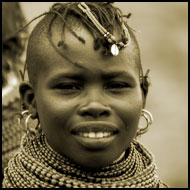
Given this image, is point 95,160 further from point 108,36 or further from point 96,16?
point 96,16

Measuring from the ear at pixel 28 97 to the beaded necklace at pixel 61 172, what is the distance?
157 millimetres

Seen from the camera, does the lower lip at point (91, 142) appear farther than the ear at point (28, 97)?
No

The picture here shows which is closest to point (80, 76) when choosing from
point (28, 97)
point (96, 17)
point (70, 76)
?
point (70, 76)

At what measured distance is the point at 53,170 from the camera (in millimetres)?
2400

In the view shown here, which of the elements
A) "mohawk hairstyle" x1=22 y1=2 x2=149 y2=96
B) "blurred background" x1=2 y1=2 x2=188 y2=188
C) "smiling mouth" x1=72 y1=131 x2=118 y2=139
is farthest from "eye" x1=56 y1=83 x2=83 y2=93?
"blurred background" x1=2 y1=2 x2=188 y2=188

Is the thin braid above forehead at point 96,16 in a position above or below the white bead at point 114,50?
above

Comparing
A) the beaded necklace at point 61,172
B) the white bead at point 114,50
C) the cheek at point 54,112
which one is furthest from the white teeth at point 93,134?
the white bead at point 114,50

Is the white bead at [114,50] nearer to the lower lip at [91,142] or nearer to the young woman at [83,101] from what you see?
the young woman at [83,101]

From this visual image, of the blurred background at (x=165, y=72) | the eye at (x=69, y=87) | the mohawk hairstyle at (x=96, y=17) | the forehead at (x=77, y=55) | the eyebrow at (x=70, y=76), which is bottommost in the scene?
the eye at (x=69, y=87)

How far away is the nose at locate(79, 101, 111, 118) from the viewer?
88.3 inches

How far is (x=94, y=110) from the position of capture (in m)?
2.24

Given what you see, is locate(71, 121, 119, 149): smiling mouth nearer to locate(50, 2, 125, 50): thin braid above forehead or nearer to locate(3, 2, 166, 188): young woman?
locate(3, 2, 166, 188): young woman

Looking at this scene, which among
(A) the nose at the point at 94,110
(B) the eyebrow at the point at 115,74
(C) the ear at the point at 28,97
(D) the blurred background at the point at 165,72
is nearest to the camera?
(A) the nose at the point at 94,110

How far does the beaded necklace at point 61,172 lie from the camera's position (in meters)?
2.37
